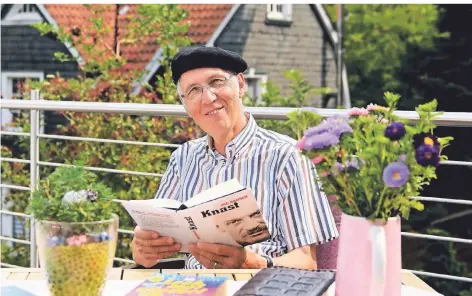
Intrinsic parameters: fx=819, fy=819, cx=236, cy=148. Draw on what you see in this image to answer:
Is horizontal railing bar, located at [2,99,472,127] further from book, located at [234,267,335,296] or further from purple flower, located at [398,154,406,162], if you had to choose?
purple flower, located at [398,154,406,162]

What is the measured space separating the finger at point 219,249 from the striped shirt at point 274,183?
23 cm

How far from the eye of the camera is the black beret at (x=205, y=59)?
2.32 m

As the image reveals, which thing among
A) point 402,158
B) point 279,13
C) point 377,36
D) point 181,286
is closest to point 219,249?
point 181,286

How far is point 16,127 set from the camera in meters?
6.14

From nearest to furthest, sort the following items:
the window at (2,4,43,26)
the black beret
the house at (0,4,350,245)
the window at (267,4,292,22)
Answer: the black beret
the house at (0,4,350,245)
the window at (2,4,43,26)
the window at (267,4,292,22)

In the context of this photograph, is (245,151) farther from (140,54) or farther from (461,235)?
(140,54)

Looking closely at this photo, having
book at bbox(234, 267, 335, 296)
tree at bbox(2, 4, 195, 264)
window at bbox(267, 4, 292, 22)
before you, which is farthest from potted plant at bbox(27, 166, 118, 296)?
window at bbox(267, 4, 292, 22)

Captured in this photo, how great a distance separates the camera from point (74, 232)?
1544 millimetres

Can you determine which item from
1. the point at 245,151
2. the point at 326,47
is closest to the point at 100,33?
the point at 245,151

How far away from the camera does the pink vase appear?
1543 mm

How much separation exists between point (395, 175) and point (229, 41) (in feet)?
39.9

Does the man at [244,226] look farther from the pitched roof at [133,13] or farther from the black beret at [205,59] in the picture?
the pitched roof at [133,13]

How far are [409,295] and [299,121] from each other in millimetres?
472

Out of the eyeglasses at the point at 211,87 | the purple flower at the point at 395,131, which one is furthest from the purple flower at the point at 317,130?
the eyeglasses at the point at 211,87
